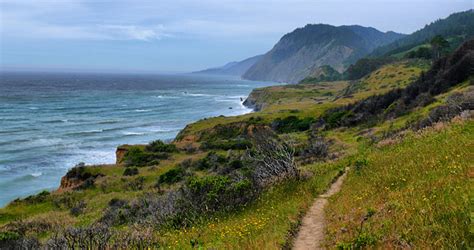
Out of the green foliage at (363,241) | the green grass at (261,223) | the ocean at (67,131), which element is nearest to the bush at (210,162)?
the ocean at (67,131)

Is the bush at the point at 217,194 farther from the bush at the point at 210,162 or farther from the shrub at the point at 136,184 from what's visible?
the bush at the point at 210,162

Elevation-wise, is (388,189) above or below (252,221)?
above

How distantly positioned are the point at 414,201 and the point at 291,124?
4957 centimetres

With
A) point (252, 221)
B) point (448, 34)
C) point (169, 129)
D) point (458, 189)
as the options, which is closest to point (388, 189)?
point (458, 189)

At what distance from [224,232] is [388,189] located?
3.74 m

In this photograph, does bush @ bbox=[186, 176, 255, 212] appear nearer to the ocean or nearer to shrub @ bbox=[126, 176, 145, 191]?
shrub @ bbox=[126, 176, 145, 191]

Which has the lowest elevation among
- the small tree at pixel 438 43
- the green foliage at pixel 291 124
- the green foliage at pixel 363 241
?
the green foliage at pixel 291 124

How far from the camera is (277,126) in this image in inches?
2281

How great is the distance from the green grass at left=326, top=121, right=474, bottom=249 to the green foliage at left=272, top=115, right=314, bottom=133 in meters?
40.6

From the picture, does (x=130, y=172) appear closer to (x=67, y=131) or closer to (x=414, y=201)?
(x=414, y=201)

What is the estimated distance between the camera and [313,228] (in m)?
9.48

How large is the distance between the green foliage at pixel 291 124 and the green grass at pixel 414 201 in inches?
1599

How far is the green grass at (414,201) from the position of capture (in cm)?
577

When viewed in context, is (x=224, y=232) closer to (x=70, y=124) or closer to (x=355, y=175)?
(x=355, y=175)
